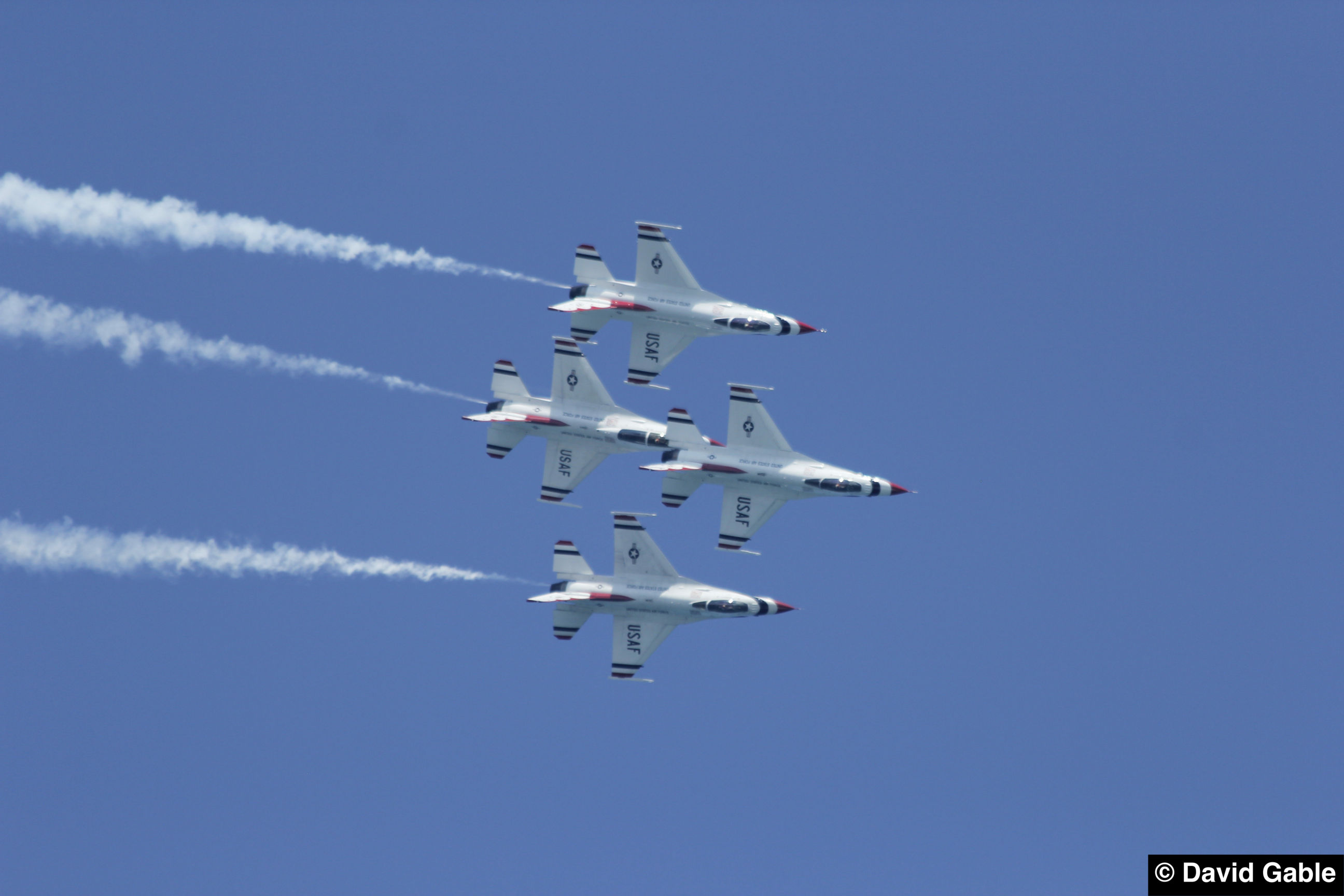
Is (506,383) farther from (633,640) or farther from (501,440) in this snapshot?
(633,640)

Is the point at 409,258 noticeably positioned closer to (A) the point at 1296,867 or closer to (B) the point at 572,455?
(B) the point at 572,455

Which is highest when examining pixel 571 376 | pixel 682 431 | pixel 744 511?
pixel 571 376

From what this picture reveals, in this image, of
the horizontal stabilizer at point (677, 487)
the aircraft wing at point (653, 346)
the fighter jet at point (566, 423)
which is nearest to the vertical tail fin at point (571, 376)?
the fighter jet at point (566, 423)

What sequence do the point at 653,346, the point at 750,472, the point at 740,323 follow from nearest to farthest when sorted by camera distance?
1. the point at 750,472
2. the point at 740,323
3. the point at 653,346

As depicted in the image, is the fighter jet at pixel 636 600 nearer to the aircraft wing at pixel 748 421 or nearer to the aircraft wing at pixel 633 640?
the aircraft wing at pixel 633 640

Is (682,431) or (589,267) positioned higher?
(589,267)

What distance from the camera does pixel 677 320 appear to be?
9031cm

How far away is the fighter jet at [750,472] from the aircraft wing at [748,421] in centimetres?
2

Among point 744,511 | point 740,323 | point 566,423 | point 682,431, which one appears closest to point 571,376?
point 566,423

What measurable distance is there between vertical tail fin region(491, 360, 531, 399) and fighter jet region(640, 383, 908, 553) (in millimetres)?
6402

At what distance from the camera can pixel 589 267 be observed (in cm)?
9050

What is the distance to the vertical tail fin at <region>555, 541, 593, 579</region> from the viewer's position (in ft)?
295

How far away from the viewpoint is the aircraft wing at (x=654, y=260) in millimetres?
90312

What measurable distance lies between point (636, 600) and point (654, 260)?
552 inches
